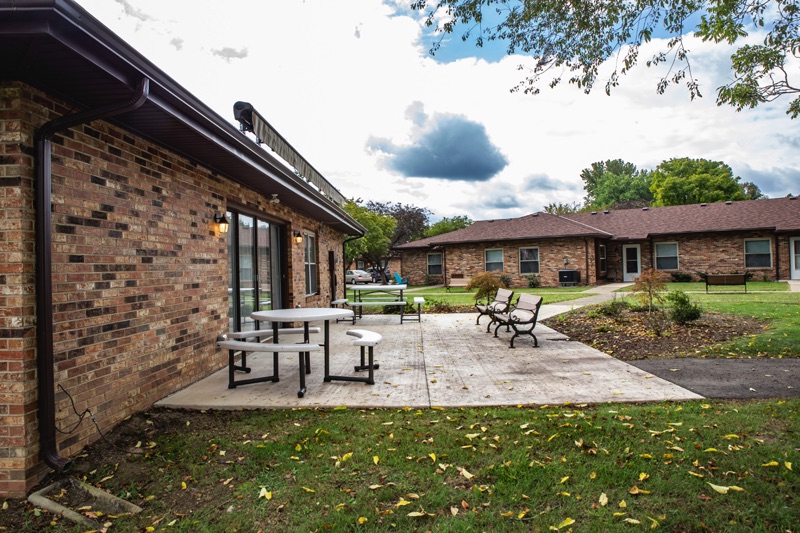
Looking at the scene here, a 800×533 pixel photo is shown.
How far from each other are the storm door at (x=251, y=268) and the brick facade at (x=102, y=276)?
0.82m

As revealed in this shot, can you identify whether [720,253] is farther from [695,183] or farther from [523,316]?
[695,183]

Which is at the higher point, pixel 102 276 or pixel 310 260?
pixel 310 260

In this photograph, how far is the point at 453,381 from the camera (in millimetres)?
5348

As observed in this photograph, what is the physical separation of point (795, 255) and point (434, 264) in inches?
734

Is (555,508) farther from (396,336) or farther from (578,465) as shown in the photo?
(396,336)

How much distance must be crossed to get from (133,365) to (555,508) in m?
3.63

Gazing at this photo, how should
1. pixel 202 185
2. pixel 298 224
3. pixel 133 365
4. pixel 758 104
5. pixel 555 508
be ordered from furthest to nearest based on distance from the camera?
pixel 298 224
pixel 758 104
pixel 202 185
pixel 133 365
pixel 555 508

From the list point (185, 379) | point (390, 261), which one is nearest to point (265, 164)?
point (185, 379)

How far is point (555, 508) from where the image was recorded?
2.61m

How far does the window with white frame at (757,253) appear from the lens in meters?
22.1

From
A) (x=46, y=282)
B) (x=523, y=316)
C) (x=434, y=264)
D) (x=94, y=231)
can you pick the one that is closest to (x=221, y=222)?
(x=94, y=231)

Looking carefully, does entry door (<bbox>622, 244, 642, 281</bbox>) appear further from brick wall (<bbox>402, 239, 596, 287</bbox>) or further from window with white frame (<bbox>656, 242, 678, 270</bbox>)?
brick wall (<bbox>402, 239, 596, 287</bbox>)

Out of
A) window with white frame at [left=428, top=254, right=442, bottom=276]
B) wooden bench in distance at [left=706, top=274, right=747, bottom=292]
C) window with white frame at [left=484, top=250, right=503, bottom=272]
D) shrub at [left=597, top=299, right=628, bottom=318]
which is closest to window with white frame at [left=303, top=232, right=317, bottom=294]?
shrub at [left=597, top=299, right=628, bottom=318]

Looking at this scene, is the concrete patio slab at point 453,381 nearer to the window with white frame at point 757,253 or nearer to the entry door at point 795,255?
the window with white frame at point 757,253
